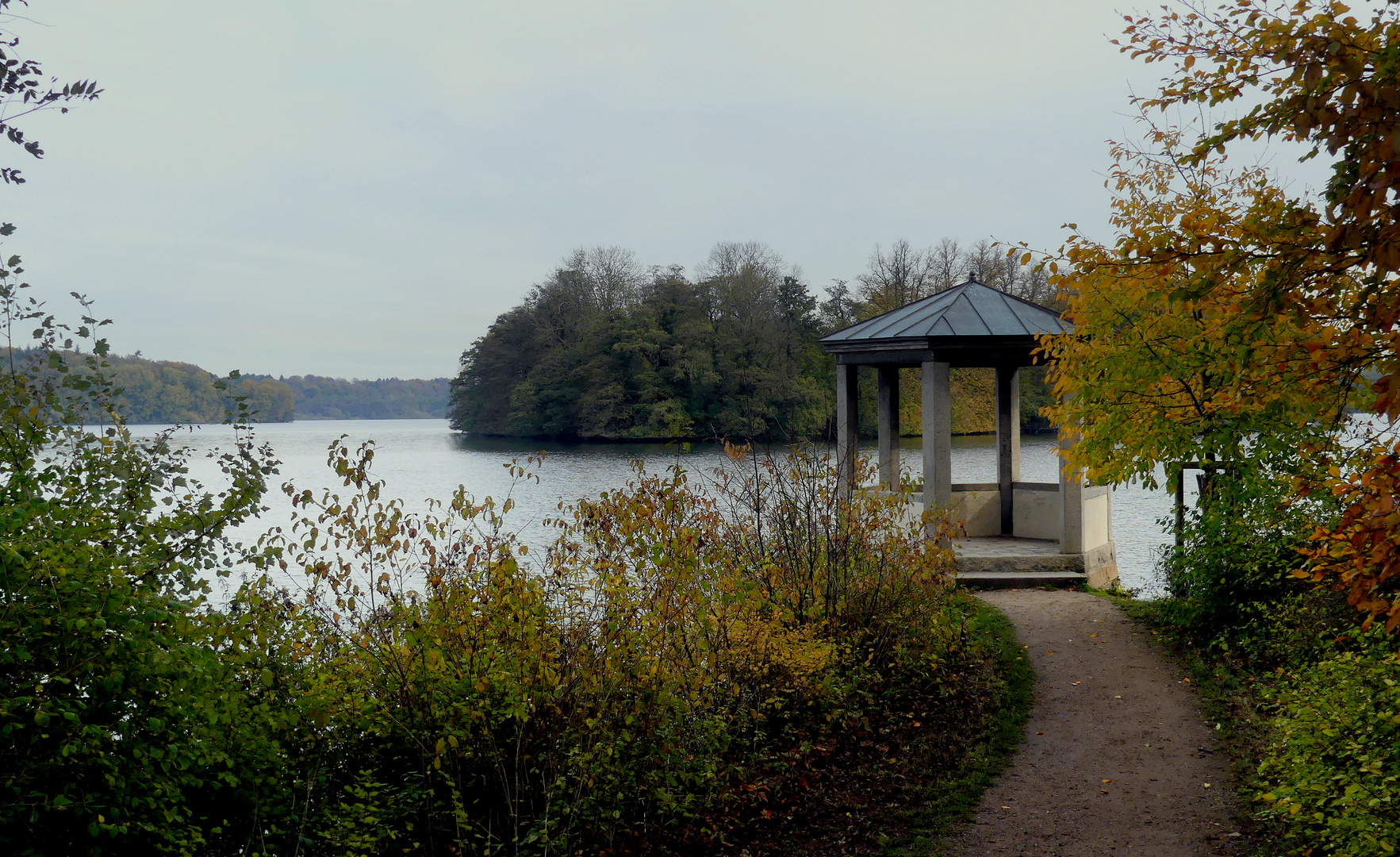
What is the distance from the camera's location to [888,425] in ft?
40.8

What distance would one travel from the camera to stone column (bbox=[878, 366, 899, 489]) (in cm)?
1229

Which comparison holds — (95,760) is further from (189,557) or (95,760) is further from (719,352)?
(719,352)

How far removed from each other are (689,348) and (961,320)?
22.1 m

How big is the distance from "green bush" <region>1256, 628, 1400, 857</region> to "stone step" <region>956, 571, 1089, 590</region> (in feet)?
18.2

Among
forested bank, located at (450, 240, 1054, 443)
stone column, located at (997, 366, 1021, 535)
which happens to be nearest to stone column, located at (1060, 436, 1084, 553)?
stone column, located at (997, 366, 1021, 535)

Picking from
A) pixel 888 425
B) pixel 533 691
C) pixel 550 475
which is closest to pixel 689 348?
pixel 550 475

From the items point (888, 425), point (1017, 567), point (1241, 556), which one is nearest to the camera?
point (1241, 556)

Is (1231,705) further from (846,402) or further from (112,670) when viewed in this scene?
(112,670)

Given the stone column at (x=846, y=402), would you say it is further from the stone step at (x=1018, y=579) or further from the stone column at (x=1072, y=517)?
the stone column at (x=1072, y=517)

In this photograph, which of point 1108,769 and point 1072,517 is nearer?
point 1108,769

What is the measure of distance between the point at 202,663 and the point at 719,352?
30.5m

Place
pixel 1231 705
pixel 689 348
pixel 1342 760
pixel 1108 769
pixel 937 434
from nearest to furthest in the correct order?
pixel 1342 760 → pixel 1108 769 → pixel 1231 705 → pixel 937 434 → pixel 689 348

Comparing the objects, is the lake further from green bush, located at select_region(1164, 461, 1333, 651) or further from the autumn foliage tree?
the autumn foliage tree

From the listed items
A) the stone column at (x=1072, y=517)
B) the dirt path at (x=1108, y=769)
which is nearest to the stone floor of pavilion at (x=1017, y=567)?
the stone column at (x=1072, y=517)
